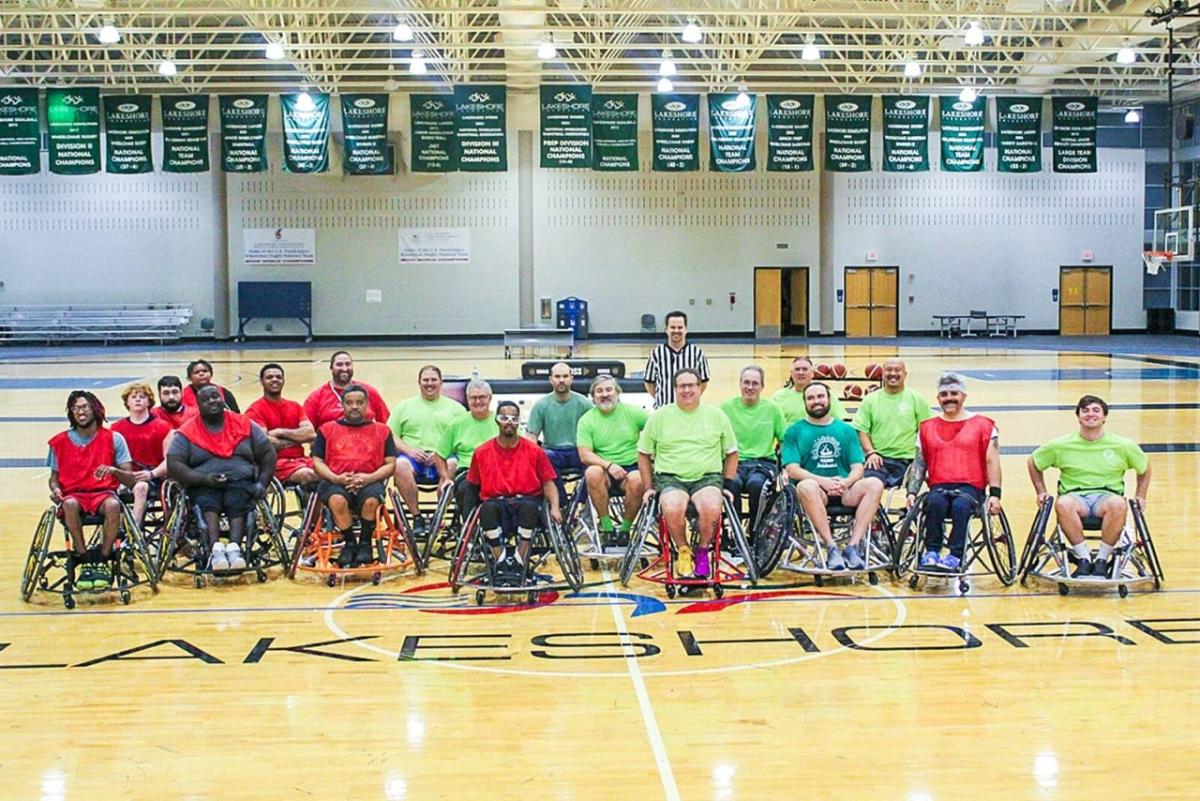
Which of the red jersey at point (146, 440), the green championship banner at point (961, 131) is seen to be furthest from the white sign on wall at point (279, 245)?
the red jersey at point (146, 440)

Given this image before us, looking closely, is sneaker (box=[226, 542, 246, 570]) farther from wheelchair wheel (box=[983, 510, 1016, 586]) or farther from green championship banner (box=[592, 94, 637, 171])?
green championship banner (box=[592, 94, 637, 171])

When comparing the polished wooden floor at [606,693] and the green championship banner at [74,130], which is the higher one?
the green championship banner at [74,130]

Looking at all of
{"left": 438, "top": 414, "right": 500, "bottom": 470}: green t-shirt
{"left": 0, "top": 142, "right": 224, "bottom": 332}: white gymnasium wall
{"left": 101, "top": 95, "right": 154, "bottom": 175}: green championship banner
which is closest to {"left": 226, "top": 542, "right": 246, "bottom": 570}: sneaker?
{"left": 438, "top": 414, "right": 500, "bottom": 470}: green t-shirt

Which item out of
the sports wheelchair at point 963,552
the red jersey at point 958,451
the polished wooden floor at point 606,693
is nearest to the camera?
the polished wooden floor at point 606,693

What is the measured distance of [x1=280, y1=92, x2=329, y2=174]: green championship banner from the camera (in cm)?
2634

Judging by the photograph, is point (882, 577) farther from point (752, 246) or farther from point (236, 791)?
point (752, 246)

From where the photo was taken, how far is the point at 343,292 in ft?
114

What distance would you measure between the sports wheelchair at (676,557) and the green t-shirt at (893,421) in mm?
1204

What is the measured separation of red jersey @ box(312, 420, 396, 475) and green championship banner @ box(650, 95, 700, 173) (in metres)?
18.6

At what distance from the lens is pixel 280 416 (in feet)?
30.3

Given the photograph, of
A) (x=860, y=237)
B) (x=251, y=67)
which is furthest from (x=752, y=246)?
(x=251, y=67)

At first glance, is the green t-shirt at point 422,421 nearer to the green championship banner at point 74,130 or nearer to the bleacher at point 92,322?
the green championship banner at point 74,130

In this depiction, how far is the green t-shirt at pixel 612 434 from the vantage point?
8.66m

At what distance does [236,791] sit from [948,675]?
3.03 meters
